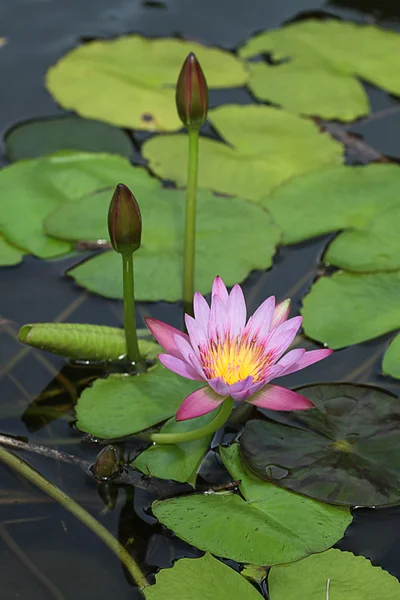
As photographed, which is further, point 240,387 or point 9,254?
point 9,254

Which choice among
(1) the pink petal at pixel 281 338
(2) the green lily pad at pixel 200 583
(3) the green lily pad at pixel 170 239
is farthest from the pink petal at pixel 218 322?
(3) the green lily pad at pixel 170 239

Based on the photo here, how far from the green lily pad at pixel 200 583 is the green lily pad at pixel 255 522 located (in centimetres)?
5

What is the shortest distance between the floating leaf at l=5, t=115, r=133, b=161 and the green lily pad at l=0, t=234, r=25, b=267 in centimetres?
63

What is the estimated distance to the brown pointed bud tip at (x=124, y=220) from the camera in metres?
2.22

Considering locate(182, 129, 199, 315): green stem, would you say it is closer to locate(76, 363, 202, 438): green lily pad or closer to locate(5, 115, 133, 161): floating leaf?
locate(76, 363, 202, 438): green lily pad

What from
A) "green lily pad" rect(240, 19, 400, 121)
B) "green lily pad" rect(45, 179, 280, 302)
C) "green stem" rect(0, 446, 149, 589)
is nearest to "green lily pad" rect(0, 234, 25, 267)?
"green lily pad" rect(45, 179, 280, 302)

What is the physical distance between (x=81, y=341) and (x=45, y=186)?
1030 millimetres

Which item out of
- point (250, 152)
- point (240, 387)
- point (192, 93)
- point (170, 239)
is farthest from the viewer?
point (250, 152)

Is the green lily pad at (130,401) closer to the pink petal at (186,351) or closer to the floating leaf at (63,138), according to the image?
the pink petal at (186,351)

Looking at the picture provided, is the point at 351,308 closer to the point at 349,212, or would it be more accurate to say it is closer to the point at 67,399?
the point at 349,212

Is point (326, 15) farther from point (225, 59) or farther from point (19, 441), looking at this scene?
point (19, 441)

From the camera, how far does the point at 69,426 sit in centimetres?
259

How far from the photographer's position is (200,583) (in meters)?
2.00

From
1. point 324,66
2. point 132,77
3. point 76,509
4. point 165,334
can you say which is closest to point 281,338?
point 165,334
